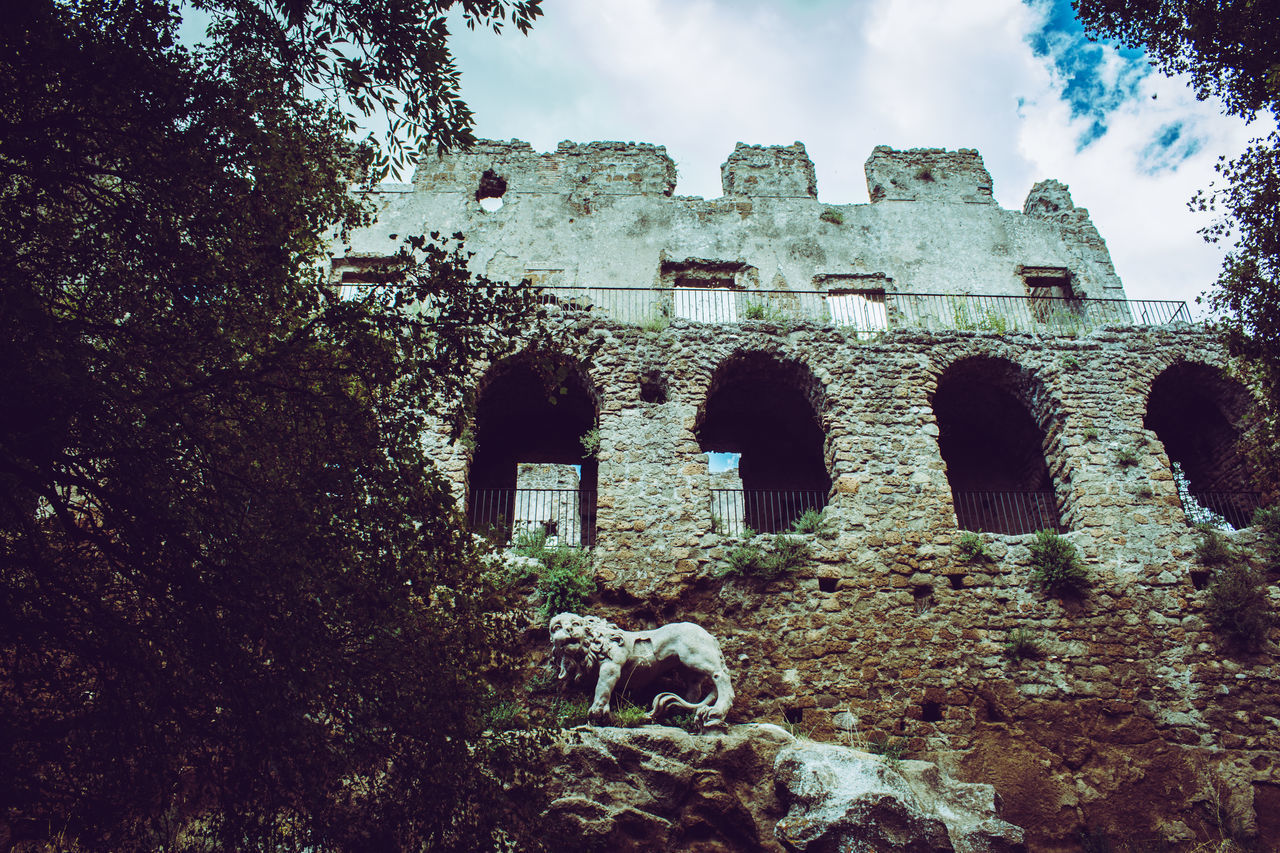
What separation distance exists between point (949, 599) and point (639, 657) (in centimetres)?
457

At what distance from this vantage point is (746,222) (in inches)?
753

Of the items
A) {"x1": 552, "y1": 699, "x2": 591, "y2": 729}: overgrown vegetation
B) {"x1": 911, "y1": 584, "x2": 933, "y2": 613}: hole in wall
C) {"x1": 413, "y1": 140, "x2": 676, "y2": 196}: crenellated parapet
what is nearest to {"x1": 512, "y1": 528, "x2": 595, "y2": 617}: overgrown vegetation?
{"x1": 552, "y1": 699, "x2": 591, "y2": 729}: overgrown vegetation

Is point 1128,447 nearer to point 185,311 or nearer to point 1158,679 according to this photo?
point 1158,679

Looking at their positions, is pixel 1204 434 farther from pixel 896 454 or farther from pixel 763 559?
pixel 763 559

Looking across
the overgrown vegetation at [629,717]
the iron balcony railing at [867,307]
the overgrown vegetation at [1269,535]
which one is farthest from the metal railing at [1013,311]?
the overgrown vegetation at [629,717]

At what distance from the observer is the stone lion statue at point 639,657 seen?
31.2ft

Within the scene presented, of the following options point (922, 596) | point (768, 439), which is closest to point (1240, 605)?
point (922, 596)

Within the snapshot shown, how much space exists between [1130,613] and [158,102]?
12.6 meters

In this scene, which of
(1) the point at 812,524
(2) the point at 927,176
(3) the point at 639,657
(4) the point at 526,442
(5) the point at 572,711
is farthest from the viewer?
(2) the point at 927,176

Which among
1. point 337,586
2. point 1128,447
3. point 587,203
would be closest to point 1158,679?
point 1128,447

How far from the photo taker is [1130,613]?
38.0 feet

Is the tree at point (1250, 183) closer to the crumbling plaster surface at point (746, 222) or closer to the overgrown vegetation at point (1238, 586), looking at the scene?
the overgrown vegetation at point (1238, 586)

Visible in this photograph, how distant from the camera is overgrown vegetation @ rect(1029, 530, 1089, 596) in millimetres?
11656

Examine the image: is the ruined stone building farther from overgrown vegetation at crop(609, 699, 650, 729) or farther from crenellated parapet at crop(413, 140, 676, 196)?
overgrown vegetation at crop(609, 699, 650, 729)
